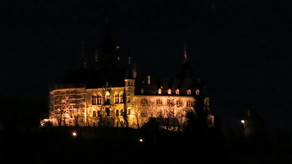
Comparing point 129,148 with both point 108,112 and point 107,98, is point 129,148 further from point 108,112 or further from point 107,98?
point 107,98

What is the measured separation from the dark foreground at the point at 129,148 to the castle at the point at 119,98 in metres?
11.1

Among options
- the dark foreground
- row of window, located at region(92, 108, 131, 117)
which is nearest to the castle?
row of window, located at region(92, 108, 131, 117)

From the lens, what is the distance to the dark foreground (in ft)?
192

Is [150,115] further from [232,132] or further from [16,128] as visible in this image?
[16,128]

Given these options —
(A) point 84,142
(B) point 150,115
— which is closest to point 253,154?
(A) point 84,142

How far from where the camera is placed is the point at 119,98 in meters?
108

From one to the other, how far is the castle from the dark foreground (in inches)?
438

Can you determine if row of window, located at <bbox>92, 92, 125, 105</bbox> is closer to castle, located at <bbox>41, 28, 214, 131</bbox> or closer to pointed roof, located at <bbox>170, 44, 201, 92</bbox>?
castle, located at <bbox>41, 28, 214, 131</bbox>

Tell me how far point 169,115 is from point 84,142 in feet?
73.1

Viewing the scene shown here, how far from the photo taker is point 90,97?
108 metres

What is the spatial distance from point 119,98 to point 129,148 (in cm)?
2916

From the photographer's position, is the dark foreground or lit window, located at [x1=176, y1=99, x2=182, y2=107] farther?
lit window, located at [x1=176, y1=99, x2=182, y2=107]

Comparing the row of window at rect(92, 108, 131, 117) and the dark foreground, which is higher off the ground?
the row of window at rect(92, 108, 131, 117)

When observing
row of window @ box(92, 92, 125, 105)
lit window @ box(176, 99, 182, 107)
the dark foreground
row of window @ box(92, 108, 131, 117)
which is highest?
row of window @ box(92, 92, 125, 105)
